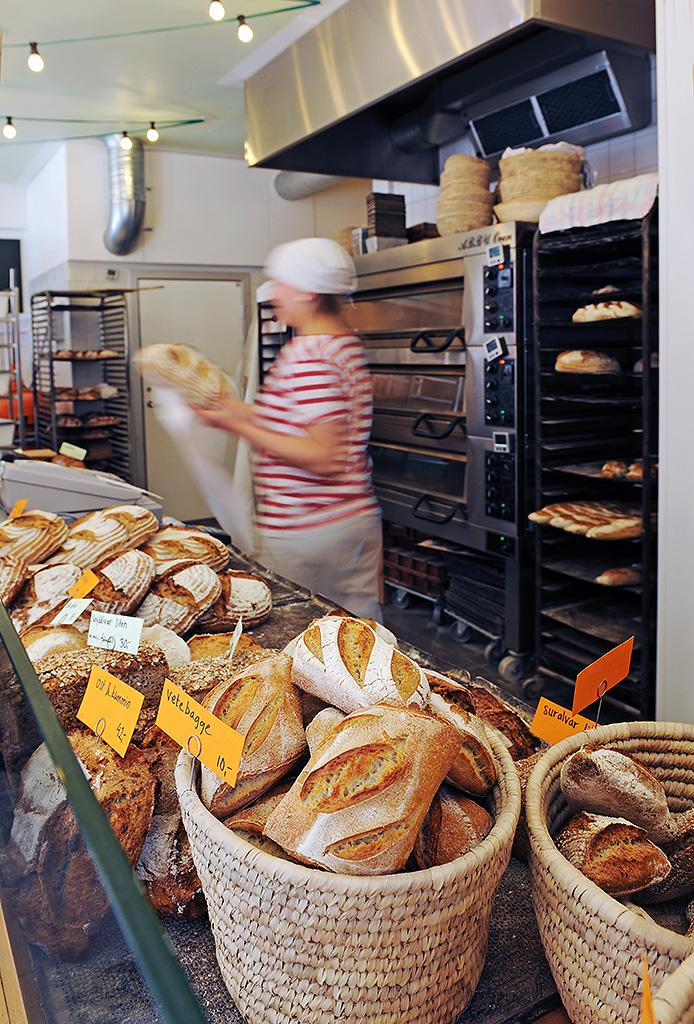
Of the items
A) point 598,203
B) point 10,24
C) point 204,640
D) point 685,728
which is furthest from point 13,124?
point 685,728

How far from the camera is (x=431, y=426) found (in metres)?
4.61

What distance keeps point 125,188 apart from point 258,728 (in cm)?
683

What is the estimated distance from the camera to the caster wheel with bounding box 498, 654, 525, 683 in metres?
4.11

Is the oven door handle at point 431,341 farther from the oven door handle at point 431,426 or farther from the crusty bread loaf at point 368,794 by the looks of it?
the crusty bread loaf at point 368,794

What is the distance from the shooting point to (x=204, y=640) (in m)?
1.60

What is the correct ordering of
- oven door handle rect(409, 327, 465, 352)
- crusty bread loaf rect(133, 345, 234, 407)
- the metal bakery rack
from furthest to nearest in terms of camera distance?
the metal bakery rack < oven door handle rect(409, 327, 465, 352) < crusty bread loaf rect(133, 345, 234, 407)

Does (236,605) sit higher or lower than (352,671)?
lower

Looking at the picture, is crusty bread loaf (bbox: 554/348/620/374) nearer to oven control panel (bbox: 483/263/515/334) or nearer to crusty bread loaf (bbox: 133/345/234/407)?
oven control panel (bbox: 483/263/515/334)

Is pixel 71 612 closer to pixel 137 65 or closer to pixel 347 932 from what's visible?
pixel 347 932

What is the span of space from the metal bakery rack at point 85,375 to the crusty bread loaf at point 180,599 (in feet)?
17.2

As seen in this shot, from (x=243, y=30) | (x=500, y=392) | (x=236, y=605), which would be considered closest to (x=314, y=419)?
(x=236, y=605)

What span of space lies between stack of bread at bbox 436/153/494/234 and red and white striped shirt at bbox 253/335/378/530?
6.11 ft

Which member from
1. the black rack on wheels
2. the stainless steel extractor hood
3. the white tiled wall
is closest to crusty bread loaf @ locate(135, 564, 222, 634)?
the black rack on wheels

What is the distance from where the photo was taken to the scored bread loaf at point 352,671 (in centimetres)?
96
